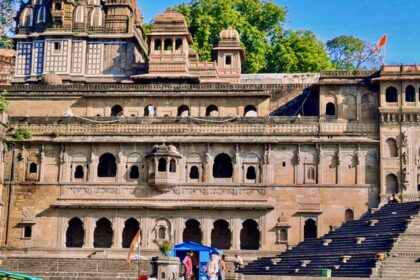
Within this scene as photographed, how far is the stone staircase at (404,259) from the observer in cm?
2973

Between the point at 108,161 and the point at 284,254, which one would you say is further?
the point at 108,161

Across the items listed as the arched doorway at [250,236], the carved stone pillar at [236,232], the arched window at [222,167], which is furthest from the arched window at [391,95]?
the carved stone pillar at [236,232]

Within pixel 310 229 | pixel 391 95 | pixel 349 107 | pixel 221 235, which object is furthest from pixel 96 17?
pixel 310 229

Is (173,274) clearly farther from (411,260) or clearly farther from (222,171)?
(222,171)

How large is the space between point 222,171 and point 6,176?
11.2 meters

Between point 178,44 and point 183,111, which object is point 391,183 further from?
point 178,44

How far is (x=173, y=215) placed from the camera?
137 ft

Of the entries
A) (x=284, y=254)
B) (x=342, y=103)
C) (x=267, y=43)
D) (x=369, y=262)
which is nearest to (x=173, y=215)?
(x=284, y=254)

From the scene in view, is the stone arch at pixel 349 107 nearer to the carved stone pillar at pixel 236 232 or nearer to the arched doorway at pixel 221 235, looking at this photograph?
the carved stone pillar at pixel 236 232

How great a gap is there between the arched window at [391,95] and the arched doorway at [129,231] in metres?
14.2

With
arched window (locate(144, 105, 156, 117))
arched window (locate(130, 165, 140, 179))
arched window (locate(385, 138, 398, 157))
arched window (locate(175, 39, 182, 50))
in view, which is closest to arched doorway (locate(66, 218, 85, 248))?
arched window (locate(130, 165, 140, 179))

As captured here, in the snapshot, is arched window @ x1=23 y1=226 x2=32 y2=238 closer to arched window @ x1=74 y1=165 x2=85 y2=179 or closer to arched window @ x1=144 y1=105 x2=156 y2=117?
arched window @ x1=74 y1=165 x2=85 y2=179

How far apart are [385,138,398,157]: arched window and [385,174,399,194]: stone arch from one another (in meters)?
1.06

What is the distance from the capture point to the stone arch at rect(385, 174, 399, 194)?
41.0 meters
